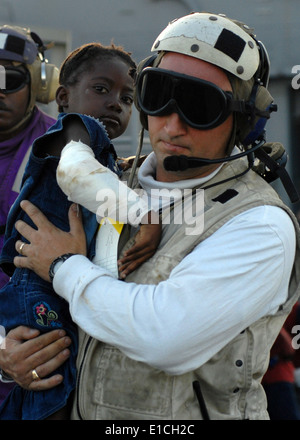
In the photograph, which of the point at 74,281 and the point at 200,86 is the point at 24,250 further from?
the point at 200,86

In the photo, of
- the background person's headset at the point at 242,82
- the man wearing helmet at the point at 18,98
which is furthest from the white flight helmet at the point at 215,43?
the man wearing helmet at the point at 18,98

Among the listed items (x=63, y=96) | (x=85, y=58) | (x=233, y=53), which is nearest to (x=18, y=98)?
(x=63, y=96)

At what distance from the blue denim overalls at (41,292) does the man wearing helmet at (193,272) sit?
39mm

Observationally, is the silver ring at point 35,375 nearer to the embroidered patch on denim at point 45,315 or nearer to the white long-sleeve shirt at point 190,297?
the embroidered patch on denim at point 45,315

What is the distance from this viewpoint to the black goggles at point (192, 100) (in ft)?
6.21

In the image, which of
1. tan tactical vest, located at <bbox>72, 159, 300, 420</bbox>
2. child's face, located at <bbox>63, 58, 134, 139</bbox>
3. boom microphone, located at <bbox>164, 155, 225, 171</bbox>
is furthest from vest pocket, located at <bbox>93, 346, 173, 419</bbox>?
child's face, located at <bbox>63, 58, 134, 139</bbox>

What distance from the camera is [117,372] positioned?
1.86 metres

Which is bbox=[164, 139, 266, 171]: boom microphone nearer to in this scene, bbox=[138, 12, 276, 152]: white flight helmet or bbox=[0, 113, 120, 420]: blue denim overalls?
bbox=[138, 12, 276, 152]: white flight helmet

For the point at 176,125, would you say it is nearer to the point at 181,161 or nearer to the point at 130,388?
the point at 181,161

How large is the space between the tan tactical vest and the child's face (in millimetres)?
873

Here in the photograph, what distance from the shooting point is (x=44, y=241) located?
6.35 feet

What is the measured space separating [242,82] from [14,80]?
5.40ft

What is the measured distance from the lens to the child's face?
8.68 feet
